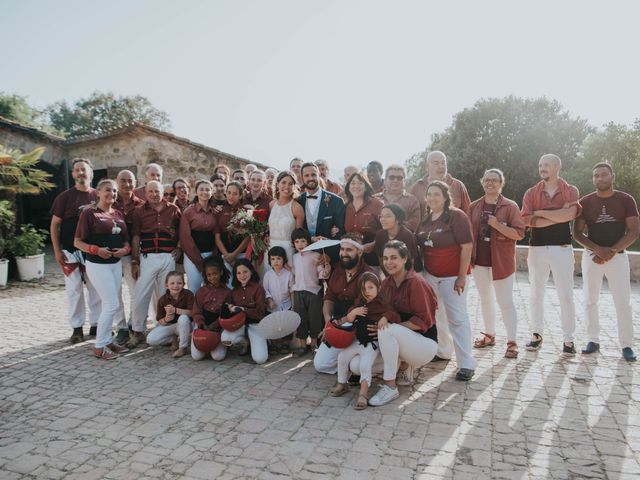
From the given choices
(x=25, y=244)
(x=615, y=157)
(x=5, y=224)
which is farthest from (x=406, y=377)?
(x=615, y=157)

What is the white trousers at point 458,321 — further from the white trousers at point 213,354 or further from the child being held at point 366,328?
the white trousers at point 213,354

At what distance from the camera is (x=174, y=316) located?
5863mm

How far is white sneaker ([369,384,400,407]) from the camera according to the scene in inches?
165

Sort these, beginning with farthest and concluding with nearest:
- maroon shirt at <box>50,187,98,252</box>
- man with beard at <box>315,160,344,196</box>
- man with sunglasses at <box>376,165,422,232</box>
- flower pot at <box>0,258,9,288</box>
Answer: flower pot at <box>0,258,9,288</box> → man with beard at <box>315,160,344,196</box> → maroon shirt at <box>50,187,98,252</box> → man with sunglasses at <box>376,165,422,232</box>

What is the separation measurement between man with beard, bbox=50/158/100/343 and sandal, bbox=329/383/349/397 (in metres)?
3.77

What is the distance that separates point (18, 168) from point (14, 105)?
78.4ft

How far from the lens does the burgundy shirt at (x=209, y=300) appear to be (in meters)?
5.59

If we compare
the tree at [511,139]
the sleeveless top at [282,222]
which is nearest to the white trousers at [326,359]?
the sleeveless top at [282,222]

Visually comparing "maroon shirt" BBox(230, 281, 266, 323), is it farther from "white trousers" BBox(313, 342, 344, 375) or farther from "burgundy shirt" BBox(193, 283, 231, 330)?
"white trousers" BBox(313, 342, 344, 375)

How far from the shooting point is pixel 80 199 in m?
6.19

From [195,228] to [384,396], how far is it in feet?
10.8

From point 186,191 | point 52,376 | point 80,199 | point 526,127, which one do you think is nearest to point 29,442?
point 52,376

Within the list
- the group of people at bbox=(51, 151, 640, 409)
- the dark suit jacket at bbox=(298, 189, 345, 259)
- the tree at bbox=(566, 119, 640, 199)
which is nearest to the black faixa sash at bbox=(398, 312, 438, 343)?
the group of people at bbox=(51, 151, 640, 409)

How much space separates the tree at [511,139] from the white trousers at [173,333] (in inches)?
981
